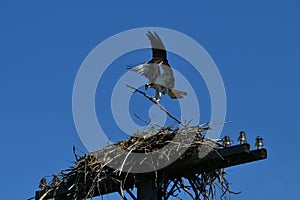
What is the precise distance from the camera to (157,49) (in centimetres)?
837

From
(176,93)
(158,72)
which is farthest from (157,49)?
(176,93)

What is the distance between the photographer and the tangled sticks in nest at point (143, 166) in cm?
713

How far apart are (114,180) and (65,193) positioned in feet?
2.02

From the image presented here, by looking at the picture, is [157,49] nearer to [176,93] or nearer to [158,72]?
[158,72]

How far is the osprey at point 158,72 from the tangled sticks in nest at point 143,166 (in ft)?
2.56

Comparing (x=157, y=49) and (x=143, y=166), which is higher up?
(x=157, y=49)

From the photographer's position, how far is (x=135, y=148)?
7453mm

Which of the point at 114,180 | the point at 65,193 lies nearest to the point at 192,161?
the point at 114,180

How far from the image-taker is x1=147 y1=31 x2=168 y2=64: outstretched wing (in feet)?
27.2

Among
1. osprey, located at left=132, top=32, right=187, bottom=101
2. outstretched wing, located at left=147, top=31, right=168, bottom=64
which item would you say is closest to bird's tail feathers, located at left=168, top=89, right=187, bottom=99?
osprey, located at left=132, top=32, right=187, bottom=101

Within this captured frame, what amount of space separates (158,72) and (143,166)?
4.95 ft

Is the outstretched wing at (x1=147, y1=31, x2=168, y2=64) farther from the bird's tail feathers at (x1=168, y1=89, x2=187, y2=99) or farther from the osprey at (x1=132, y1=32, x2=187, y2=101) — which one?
the bird's tail feathers at (x1=168, y1=89, x2=187, y2=99)

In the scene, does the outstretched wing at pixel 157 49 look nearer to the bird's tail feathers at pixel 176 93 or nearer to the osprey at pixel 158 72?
the osprey at pixel 158 72

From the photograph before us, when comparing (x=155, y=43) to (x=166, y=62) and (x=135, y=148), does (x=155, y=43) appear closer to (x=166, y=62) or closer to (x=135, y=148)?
(x=166, y=62)
